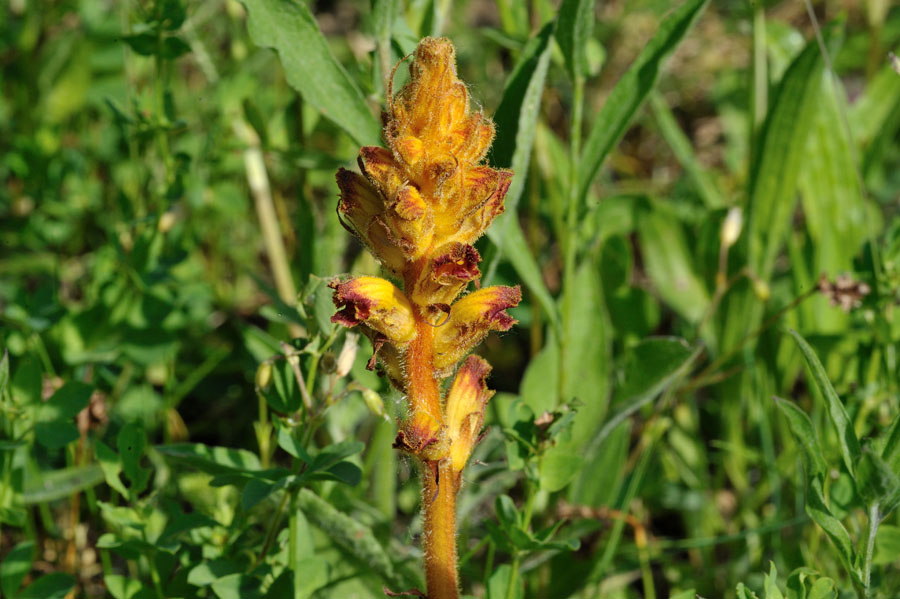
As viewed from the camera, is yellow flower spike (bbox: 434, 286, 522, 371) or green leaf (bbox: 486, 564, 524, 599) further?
green leaf (bbox: 486, 564, 524, 599)

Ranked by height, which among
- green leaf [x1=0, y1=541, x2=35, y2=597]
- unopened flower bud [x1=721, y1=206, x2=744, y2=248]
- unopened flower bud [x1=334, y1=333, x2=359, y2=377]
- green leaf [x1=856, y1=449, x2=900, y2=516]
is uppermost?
unopened flower bud [x1=721, y1=206, x2=744, y2=248]

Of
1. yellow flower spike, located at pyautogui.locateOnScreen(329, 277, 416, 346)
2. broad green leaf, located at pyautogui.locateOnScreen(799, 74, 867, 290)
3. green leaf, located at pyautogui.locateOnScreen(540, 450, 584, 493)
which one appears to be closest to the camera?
yellow flower spike, located at pyautogui.locateOnScreen(329, 277, 416, 346)

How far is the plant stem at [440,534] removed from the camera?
2023 mm

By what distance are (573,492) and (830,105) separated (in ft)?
6.06

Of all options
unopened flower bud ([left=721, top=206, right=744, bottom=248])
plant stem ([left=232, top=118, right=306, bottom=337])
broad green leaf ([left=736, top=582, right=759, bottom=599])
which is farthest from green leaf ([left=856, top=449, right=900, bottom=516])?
plant stem ([left=232, top=118, right=306, bottom=337])

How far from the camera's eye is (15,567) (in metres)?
2.49

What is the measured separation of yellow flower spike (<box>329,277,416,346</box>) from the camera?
1.85m

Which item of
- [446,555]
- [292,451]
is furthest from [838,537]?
[292,451]

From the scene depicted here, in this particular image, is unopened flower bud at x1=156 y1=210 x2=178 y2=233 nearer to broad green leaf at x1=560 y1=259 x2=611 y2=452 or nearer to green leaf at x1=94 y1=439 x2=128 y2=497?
green leaf at x1=94 y1=439 x2=128 y2=497

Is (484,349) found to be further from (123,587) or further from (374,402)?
(123,587)

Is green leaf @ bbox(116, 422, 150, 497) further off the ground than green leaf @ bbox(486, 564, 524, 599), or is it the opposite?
green leaf @ bbox(116, 422, 150, 497)

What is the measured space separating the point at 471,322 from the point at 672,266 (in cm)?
220

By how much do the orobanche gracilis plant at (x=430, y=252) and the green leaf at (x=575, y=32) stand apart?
2.95ft

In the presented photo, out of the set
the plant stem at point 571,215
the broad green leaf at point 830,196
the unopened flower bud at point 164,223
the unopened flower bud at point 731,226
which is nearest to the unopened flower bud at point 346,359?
the plant stem at point 571,215
